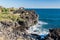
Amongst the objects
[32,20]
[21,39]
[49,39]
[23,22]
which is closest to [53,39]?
[49,39]

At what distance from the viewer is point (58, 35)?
49.5 m

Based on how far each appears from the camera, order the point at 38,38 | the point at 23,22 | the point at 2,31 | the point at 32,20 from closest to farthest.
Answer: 1. the point at 2,31
2. the point at 38,38
3. the point at 23,22
4. the point at 32,20

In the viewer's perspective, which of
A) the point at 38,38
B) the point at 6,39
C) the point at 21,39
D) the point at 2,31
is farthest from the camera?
the point at 38,38

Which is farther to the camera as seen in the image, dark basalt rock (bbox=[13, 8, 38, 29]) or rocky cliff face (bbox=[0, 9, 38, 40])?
dark basalt rock (bbox=[13, 8, 38, 29])

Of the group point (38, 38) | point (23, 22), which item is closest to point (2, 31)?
point (38, 38)

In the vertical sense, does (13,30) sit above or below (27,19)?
above

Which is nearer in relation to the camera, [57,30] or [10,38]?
[10,38]

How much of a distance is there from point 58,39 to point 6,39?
14524mm

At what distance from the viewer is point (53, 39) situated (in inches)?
1956

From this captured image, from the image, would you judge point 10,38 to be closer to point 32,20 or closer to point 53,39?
point 53,39

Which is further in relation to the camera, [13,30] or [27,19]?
[27,19]

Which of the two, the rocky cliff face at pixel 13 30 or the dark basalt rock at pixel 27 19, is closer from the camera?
the rocky cliff face at pixel 13 30

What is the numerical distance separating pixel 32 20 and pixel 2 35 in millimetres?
51325

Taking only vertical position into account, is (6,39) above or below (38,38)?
above
